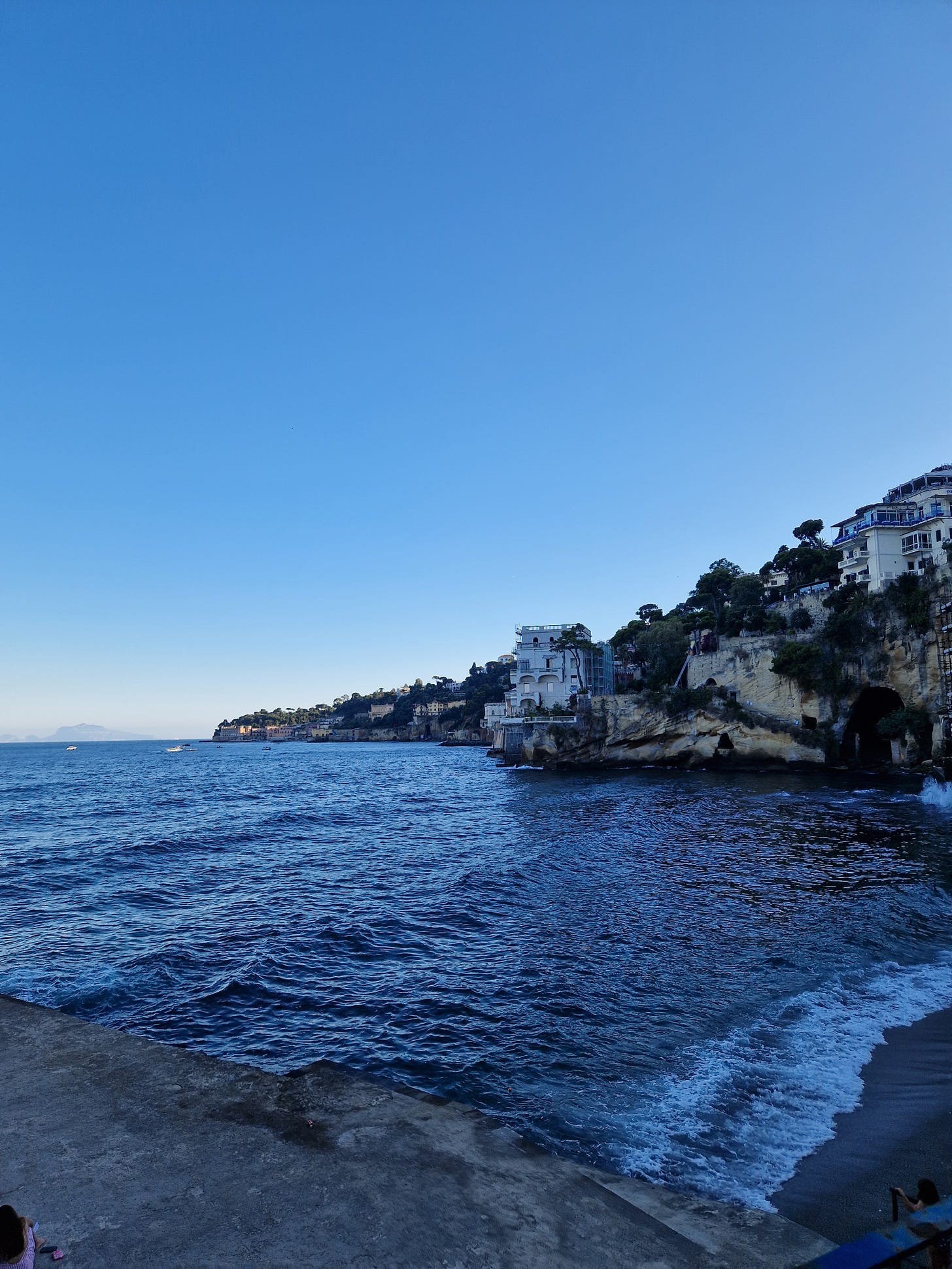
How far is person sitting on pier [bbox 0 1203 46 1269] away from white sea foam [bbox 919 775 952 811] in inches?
1779

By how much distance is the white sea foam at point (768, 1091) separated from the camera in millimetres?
8633

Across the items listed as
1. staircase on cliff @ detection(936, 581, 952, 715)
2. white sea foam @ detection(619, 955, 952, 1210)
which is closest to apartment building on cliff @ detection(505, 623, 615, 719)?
staircase on cliff @ detection(936, 581, 952, 715)

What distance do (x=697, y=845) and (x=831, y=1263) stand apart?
91.0 ft

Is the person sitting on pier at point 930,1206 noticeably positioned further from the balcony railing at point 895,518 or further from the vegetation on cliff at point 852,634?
the balcony railing at point 895,518

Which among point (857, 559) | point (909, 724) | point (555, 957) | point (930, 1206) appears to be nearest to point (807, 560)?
point (857, 559)

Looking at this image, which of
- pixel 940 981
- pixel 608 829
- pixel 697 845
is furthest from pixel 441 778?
pixel 940 981

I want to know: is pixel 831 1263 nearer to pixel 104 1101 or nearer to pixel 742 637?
pixel 104 1101

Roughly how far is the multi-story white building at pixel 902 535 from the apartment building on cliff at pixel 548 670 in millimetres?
41513

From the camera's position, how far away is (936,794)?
4100 cm

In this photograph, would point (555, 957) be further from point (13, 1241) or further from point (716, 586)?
point (716, 586)

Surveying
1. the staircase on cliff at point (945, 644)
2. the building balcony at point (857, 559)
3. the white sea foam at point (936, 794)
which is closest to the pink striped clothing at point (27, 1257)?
the white sea foam at point (936, 794)

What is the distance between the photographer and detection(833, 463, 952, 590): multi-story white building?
5856cm

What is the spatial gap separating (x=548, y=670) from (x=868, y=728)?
155 feet

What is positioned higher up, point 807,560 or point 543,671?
point 807,560
